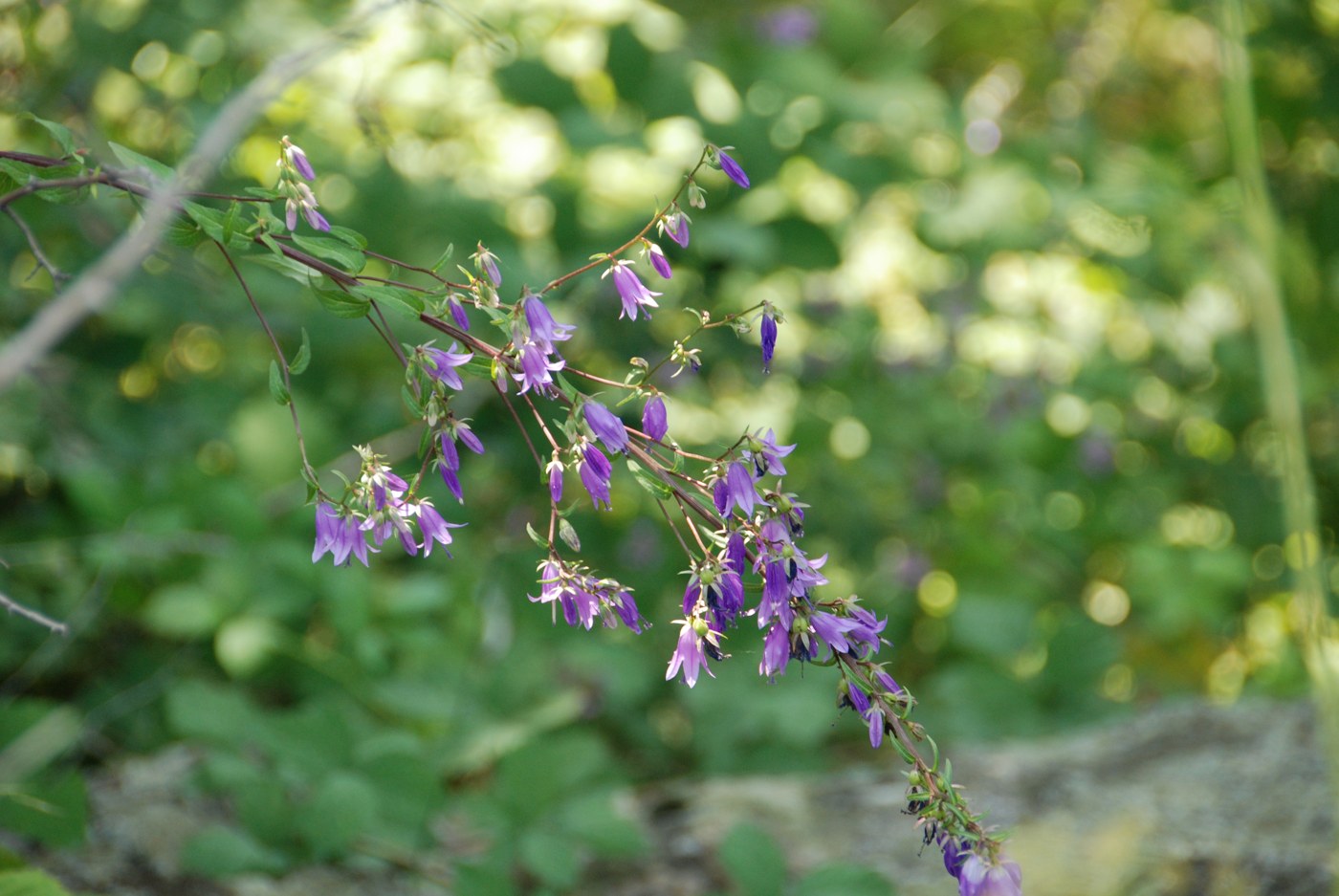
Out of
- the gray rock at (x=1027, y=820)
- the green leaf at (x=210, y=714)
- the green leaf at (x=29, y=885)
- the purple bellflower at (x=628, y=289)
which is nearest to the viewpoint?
the purple bellflower at (x=628, y=289)

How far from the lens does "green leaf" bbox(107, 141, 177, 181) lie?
0.74 metres

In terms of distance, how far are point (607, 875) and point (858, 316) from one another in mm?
1566

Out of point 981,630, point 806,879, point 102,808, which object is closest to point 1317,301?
point 981,630

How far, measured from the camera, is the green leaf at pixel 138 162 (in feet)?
2.43

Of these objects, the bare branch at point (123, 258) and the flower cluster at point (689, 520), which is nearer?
the bare branch at point (123, 258)

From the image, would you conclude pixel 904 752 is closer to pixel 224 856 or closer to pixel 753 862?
pixel 753 862

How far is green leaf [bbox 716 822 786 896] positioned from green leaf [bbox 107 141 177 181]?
0.85m

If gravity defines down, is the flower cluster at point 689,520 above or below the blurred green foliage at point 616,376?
below

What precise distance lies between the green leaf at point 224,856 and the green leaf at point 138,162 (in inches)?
29.5

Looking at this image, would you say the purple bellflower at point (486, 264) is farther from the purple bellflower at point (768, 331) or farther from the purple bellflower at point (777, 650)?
the purple bellflower at point (777, 650)

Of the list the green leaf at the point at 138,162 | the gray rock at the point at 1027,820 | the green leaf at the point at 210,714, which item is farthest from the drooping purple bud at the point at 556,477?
the green leaf at the point at 210,714

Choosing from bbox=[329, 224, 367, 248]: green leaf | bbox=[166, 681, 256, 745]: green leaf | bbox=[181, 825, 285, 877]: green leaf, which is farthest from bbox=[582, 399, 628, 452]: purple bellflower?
bbox=[166, 681, 256, 745]: green leaf

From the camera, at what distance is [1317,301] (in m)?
2.86

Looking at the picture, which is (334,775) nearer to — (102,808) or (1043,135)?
(102,808)
